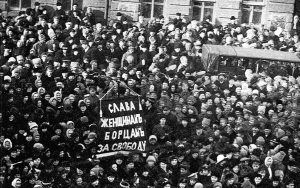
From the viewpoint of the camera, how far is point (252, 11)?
2420 centimetres

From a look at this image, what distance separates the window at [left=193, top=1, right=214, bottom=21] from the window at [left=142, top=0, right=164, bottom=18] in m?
1.23

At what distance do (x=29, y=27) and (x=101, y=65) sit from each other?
10.2 feet

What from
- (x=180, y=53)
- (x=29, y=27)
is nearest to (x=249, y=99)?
(x=180, y=53)

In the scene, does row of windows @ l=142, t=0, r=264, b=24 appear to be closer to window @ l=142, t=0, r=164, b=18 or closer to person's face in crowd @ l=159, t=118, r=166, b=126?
window @ l=142, t=0, r=164, b=18

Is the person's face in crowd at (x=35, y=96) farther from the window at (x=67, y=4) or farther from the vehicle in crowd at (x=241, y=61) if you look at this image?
the window at (x=67, y=4)

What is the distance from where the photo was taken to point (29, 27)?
66.6ft

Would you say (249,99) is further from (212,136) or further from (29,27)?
(29,27)

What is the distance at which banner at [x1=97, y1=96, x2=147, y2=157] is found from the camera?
14602mm

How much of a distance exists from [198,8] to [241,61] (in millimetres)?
5416

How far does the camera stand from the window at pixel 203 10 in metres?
24.2

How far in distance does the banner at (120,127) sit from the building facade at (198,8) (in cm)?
934

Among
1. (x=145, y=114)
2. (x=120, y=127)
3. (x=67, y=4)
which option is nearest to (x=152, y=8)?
(x=67, y=4)

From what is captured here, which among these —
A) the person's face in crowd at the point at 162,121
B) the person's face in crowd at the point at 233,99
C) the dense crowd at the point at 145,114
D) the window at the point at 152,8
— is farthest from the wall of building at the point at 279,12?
the person's face in crowd at the point at 162,121

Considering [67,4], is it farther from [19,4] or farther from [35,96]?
[35,96]
